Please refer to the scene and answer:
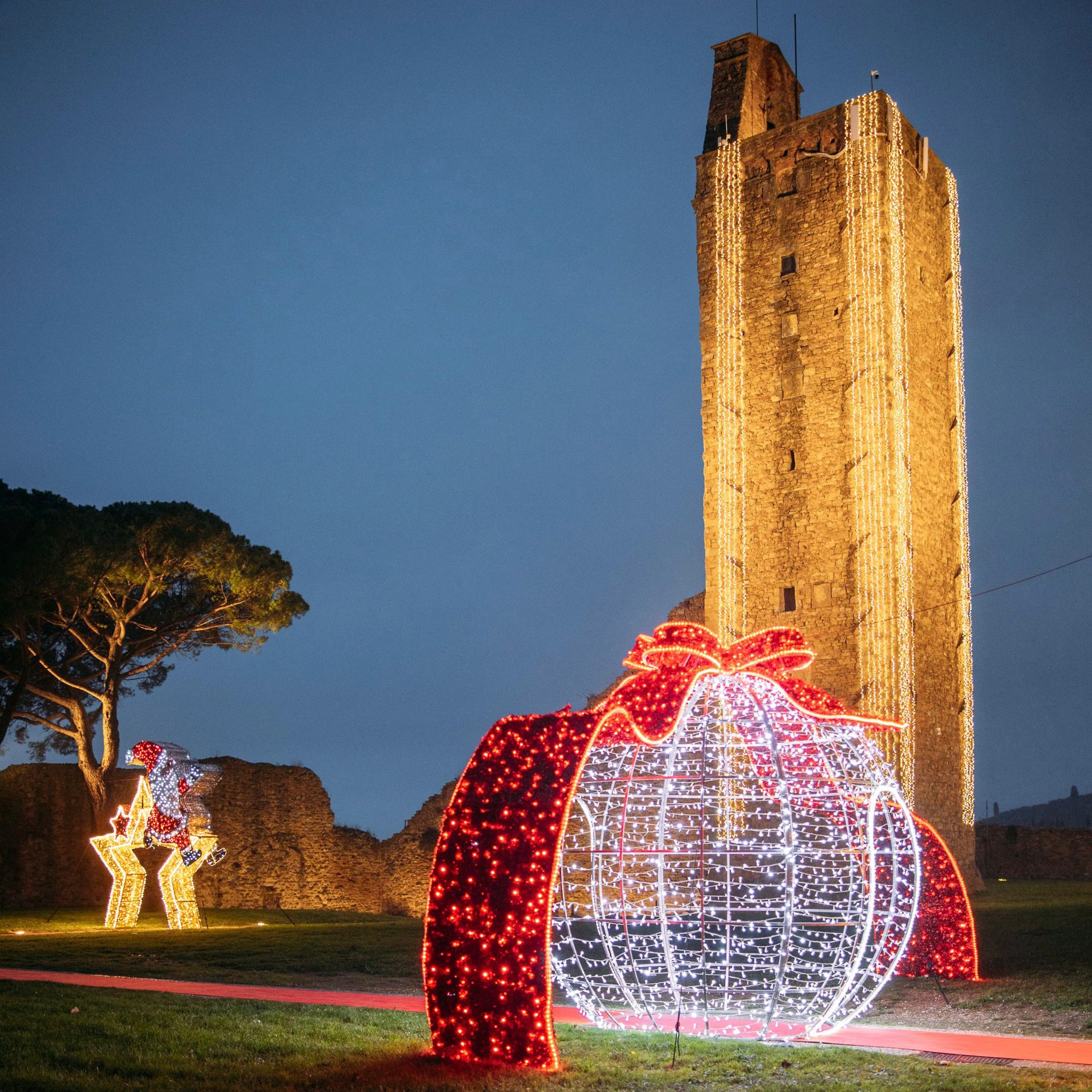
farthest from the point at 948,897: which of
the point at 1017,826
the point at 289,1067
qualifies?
the point at 1017,826

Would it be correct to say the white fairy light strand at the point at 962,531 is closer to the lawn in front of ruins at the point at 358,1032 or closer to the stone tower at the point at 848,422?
the stone tower at the point at 848,422

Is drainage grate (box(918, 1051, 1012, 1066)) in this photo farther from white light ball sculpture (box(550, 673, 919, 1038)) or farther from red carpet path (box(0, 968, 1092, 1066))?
white light ball sculpture (box(550, 673, 919, 1038))

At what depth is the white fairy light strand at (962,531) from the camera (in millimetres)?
22188

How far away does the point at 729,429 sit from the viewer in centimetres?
2258

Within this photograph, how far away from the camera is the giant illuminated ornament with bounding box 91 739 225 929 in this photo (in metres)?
17.2

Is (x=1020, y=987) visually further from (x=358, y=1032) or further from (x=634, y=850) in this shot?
Answer: (x=358, y=1032)

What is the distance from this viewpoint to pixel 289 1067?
6629mm

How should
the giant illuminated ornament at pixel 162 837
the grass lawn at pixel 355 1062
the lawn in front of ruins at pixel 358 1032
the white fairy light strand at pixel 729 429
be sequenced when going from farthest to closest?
the white fairy light strand at pixel 729 429 < the giant illuminated ornament at pixel 162 837 < the lawn in front of ruins at pixel 358 1032 < the grass lawn at pixel 355 1062

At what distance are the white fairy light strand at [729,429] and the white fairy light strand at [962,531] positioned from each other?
424 cm

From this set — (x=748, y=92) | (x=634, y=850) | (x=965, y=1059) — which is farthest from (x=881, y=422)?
(x=965, y=1059)

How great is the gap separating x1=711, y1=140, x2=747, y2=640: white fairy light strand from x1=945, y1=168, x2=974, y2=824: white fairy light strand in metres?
4.24

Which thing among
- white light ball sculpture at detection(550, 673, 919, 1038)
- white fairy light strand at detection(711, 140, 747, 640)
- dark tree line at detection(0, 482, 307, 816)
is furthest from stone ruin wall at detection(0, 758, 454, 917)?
white light ball sculpture at detection(550, 673, 919, 1038)

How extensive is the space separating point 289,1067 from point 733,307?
60.7ft

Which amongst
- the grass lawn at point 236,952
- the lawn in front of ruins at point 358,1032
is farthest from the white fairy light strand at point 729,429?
the lawn in front of ruins at point 358,1032
